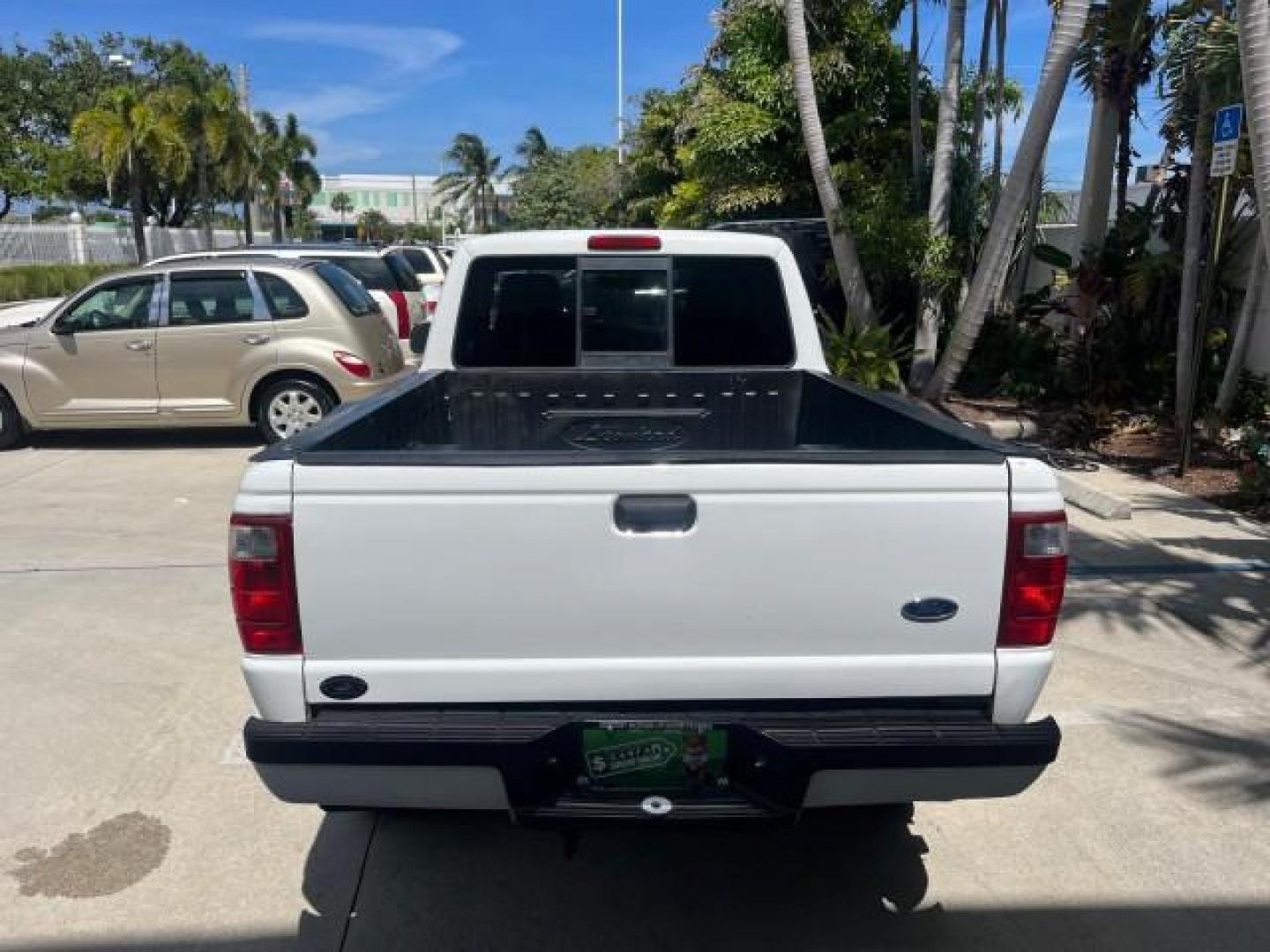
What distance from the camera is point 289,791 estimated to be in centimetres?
260

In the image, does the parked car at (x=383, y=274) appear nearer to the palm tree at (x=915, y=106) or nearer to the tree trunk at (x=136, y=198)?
the palm tree at (x=915, y=106)

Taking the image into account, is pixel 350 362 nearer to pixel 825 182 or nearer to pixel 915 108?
pixel 825 182

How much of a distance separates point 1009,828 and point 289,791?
247cm

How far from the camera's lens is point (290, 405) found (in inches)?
391

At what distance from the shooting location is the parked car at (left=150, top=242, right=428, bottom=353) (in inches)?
489

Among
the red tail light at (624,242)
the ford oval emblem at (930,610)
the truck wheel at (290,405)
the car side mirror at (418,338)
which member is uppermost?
the red tail light at (624,242)

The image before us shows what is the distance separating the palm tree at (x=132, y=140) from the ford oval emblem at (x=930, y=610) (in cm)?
3516

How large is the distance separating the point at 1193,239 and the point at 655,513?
8456 mm

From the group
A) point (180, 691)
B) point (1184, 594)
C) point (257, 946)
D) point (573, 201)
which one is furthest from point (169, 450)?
point (573, 201)

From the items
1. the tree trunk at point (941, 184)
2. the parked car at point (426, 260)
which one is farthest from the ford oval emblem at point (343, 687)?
the parked car at point (426, 260)

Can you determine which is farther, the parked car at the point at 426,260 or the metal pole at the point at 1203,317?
the parked car at the point at 426,260

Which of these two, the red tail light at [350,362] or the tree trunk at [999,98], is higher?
the tree trunk at [999,98]

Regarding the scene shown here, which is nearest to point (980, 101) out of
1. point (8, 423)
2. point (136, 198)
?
point (8, 423)

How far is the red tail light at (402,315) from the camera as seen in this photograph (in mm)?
12461
